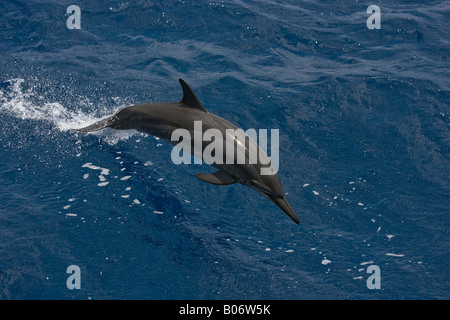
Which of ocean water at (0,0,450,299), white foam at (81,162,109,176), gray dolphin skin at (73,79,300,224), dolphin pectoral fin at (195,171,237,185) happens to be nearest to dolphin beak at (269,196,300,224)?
gray dolphin skin at (73,79,300,224)

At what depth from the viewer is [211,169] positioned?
353 inches

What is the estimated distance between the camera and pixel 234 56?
42.3ft

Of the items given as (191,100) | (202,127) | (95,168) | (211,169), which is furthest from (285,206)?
(95,168)

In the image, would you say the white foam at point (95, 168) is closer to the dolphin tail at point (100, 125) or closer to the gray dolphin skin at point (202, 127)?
the dolphin tail at point (100, 125)

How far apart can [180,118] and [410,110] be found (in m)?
6.10

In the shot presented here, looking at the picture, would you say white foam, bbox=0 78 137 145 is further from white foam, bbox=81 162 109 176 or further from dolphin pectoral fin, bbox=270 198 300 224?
dolphin pectoral fin, bbox=270 198 300 224

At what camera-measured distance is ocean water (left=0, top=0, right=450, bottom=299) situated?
706cm

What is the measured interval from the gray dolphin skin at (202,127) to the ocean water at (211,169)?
3.84 ft

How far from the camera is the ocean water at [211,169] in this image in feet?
23.2

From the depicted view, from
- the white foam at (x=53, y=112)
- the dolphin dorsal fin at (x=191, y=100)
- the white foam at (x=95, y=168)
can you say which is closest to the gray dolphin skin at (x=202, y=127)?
the dolphin dorsal fin at (x=191, y=100)

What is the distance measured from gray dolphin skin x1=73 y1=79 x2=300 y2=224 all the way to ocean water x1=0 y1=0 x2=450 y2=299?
117cm

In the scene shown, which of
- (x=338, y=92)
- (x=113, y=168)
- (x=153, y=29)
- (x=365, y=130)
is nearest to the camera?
(x=113, y=168)

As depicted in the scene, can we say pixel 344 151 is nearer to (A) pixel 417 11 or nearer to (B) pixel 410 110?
(B) pixel 410 110

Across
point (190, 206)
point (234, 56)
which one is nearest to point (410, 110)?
point (234, 56)
